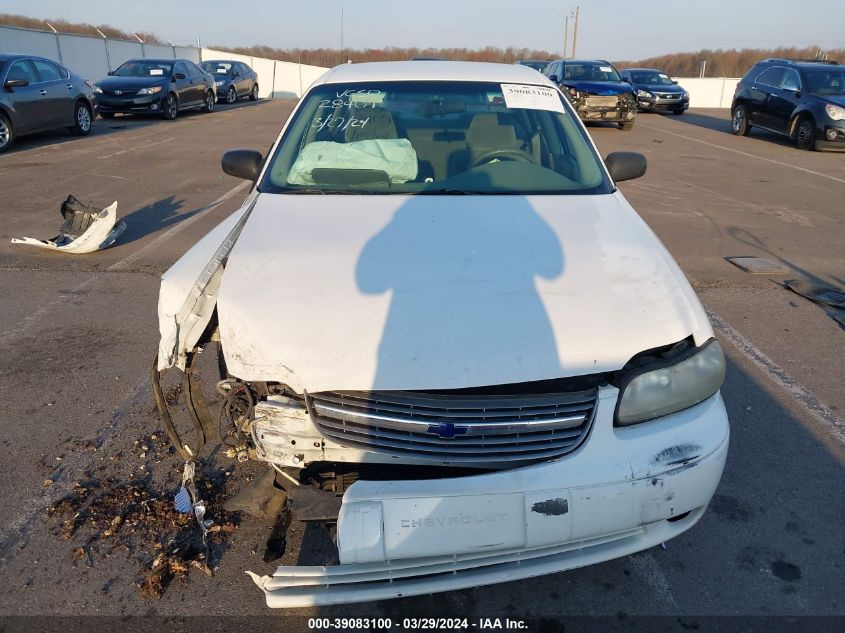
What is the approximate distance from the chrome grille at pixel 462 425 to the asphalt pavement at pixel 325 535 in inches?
26.7

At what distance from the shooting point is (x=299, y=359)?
7.17 feet

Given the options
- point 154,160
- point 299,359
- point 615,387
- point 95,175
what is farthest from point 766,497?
point 154,160

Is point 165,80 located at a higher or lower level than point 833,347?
higher

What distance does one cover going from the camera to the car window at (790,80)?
14.5 metres

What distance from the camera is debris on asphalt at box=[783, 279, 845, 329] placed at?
17.4 feet

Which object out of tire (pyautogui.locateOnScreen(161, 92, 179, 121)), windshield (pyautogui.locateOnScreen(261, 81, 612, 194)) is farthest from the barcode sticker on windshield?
tire (pyautogui.locateOnScreen(161, 92, 179, 121))

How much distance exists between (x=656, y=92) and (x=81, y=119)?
1718 cm

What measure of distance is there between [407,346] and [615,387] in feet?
2.28

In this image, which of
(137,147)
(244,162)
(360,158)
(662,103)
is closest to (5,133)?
(137,147)

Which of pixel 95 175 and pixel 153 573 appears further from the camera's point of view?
pixel 95 175

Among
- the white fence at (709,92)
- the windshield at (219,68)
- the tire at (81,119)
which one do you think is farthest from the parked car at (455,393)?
the white fence at (709,92)

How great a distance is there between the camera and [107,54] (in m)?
26.4

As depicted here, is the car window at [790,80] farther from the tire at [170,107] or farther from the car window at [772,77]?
the tire at [170,107]

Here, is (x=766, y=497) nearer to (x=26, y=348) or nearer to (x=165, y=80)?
(x=26, y=348)
